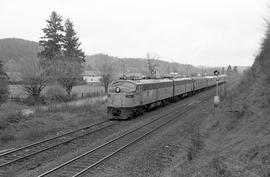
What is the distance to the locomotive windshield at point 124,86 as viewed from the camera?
20.8 m

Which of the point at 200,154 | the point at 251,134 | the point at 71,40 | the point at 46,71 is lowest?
the point at 200,154

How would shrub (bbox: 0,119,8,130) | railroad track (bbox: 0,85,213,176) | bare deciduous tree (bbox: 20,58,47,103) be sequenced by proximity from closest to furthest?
Result: railroad track (bbox: 0,85,213,176) → shrub (bbox: 0,119,8,130) → bare deciduous tree (bbox: 20,58,47,103)

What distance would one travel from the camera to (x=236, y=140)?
9641 mm

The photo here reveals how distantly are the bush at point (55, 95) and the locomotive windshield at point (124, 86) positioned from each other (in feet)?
62.9

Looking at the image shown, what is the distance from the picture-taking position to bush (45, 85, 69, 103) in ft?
126

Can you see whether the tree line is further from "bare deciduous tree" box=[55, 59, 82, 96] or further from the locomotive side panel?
the locomotive side panel

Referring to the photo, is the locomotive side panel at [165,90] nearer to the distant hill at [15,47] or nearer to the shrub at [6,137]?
the shrub at [6,137]

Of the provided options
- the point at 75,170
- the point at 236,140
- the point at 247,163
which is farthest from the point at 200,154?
the point at 75,170

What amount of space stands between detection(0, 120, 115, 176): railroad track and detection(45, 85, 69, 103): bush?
21793 mm

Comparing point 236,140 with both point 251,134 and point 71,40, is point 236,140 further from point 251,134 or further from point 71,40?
point 71,40

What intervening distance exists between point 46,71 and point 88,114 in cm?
1814

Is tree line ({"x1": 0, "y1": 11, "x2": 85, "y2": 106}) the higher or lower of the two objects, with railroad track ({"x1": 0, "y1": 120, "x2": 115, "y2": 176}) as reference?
higher

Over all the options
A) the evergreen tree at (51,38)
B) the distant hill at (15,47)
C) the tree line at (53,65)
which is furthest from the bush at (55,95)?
the distant hill at (15,47)

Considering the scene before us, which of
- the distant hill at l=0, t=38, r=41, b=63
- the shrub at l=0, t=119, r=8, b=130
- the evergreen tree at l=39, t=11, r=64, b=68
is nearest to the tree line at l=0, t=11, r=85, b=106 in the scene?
the evergreen tree at l=39, t=11, r=64, b=68
